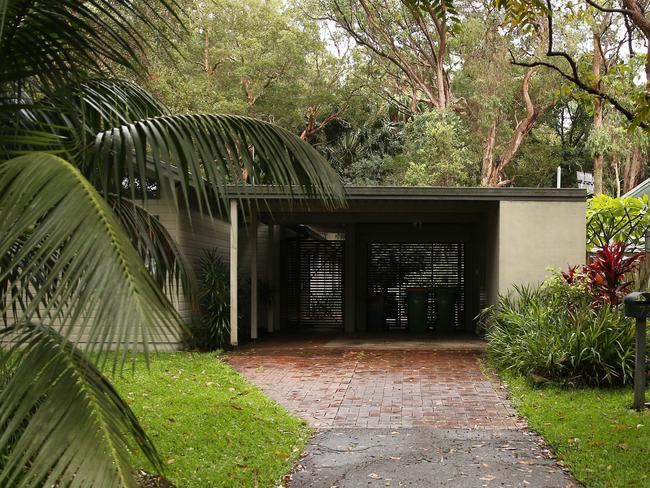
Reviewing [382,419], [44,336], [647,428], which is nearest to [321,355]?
[382,419]

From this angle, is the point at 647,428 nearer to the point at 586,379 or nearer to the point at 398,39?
the point at 586,379

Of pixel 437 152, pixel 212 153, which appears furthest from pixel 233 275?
pixel 437 152

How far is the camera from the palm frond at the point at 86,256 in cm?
186

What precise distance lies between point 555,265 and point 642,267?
2619 millimetres

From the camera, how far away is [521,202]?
13.5 meters

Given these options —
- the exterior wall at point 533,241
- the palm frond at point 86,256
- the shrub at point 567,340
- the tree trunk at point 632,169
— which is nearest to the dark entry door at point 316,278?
the exterior wall at point 533,241

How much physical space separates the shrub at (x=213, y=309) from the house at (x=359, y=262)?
315 millimetres

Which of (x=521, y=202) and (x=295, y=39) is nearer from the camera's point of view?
(x=521, y=202)

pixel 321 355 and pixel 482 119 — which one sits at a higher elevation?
pixel 482 119

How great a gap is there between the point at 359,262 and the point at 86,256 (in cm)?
1624

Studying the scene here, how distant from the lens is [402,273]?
60.2 feet

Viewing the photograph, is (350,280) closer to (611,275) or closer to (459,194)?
(459,194)

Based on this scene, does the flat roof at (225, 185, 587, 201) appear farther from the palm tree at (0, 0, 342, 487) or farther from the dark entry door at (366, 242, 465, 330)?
the palm tree at (0, 0, 342, 487)

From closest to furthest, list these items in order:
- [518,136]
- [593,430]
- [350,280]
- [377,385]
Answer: [593,430] → [377,385] → [350,280] → [518,136]
